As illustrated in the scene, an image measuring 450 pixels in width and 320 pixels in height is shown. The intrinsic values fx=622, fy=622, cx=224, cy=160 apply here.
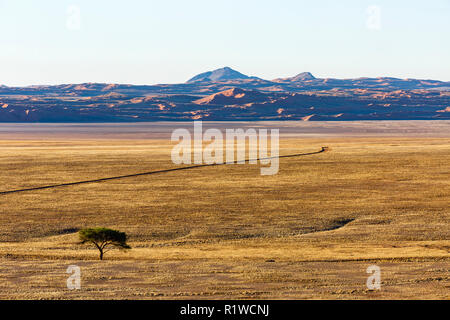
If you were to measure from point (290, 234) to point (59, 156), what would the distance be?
167 feet

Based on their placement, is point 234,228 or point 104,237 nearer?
point 104,237

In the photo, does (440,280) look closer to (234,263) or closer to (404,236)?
(234,263)

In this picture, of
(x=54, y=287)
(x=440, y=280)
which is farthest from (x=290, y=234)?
(x=54, y=287)

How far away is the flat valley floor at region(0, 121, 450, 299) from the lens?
79.0 feet

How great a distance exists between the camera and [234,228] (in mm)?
39594

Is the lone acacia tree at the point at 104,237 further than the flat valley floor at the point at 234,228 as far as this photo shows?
Yes

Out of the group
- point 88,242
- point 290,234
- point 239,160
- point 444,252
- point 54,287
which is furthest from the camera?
point 239,160

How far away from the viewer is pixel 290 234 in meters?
38.2

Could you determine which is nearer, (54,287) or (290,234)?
(54,287)

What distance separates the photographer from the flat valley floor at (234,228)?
949 inches

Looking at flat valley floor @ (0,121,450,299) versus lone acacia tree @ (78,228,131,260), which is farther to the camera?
lone acacia tree @ (78,228,131,260)

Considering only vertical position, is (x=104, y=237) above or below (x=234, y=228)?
above
